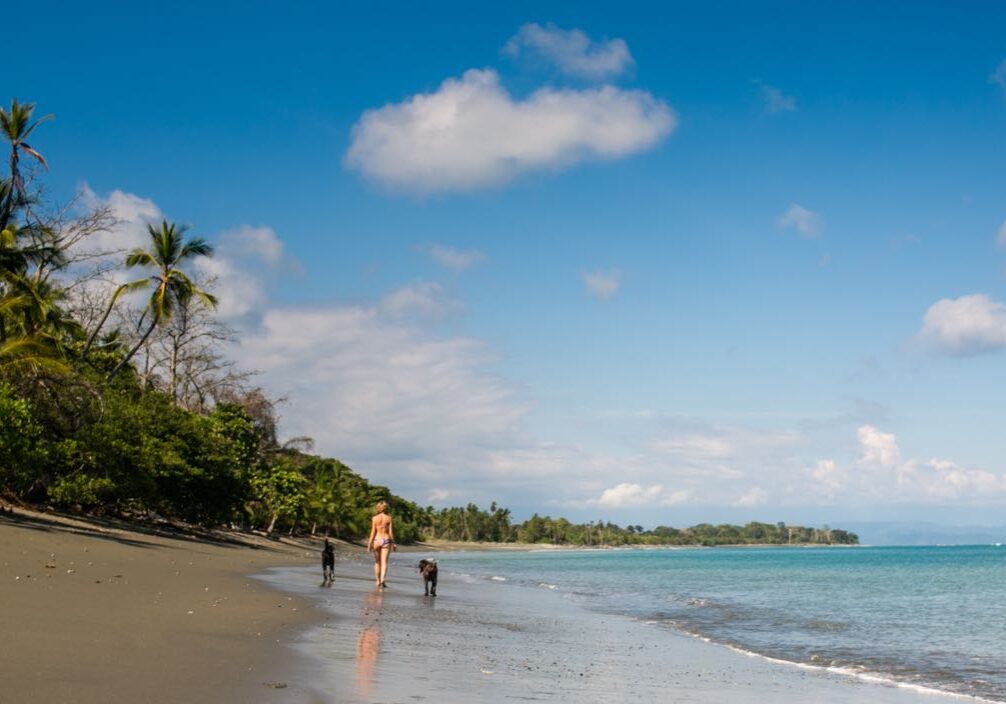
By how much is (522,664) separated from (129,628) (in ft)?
14.0

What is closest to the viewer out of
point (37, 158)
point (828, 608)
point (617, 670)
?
point (617, 670)

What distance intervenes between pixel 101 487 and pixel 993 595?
34003 mm

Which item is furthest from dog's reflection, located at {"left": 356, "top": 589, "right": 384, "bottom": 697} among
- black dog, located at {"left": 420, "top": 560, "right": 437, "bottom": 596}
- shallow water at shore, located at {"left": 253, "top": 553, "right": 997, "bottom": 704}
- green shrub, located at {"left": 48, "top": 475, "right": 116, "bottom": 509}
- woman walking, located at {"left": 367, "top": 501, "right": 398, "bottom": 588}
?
green shrub, located at {"left": 48, "top": 475, "right": 116, "bottom": 509}

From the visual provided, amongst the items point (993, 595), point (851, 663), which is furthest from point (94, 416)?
point (993, 595)

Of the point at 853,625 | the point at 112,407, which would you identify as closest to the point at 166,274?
the point at 112,407

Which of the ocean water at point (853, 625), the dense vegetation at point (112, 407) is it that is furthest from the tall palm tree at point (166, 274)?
the ocean water at point (853, 625)

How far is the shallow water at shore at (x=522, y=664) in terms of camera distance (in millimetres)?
7750

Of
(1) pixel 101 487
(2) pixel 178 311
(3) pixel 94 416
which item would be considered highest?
(2) pixel 178 311

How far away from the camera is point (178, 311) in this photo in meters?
46.0

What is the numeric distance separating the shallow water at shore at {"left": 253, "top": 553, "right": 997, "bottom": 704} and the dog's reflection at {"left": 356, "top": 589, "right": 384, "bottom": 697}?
13mm

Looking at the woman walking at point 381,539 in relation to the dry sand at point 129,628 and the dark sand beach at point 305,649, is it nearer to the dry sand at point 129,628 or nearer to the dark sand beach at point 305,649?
the dark sand beach at point 305,649

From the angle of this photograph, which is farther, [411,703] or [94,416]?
[94,416]

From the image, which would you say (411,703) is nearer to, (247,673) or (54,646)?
(247,673)

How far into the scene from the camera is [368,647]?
989 cm
